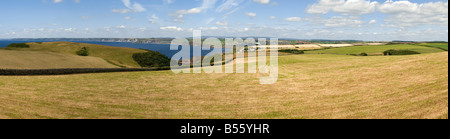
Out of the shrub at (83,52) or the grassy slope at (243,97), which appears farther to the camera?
the shrub at (83,52)

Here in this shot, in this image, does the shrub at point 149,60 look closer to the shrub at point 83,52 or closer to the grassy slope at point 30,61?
the shrub at point 83,52

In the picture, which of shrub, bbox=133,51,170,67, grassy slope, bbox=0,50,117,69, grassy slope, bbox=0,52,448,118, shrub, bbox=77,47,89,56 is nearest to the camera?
grassy slope, bbox=0,52,448,118

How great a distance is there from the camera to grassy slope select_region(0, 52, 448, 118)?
16047mm

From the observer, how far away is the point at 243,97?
73.2ft

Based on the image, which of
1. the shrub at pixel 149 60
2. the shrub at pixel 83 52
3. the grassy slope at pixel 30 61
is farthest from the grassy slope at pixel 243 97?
the shrub at pixel 83 52

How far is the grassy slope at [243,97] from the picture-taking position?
52.6ft

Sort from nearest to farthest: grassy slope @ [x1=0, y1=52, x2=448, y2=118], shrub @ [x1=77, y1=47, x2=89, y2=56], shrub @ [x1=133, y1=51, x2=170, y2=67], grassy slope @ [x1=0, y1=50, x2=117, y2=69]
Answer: grassy slope @ [x1=0, y1=52, x2=448, y2=118], grassy slope @ [x1=0, y1=50, x2=117, y2=69], shrub @ [x1=77, y1=47, x2=89, y2=56], shrub @ [x1=133, y1=51, x2=170, y2=67]

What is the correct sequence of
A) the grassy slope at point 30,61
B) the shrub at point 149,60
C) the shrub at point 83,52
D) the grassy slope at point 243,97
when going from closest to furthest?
the grassy slope at point 243,97 < the grassy slope at point 30,61 < the shrub at point 83,52 < the shrub at point 149,60

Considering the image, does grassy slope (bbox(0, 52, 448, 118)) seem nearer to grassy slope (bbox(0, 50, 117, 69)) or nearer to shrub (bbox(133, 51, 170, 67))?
grassy slope (bbox(0, 50, 117, 69))

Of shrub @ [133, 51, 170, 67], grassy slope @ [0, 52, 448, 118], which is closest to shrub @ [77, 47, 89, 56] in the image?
shrub @ [133, 51, 170, 67]

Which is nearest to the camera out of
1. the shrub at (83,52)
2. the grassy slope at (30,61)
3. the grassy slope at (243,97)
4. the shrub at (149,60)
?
the grassy slope at (243,97)

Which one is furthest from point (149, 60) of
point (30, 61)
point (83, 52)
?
point (30, 61)
